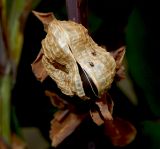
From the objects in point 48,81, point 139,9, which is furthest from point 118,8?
point 48,81

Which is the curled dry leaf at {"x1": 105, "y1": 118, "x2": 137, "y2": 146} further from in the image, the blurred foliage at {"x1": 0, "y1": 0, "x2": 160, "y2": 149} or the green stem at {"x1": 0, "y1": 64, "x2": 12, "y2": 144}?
the green stem at {"x1": 0, "y1": 64, "x2": 12, "y2": 144}

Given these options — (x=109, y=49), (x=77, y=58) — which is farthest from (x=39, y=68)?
(x=109, y=49)

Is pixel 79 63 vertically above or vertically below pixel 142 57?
above

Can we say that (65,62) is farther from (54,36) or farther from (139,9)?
(139,9)

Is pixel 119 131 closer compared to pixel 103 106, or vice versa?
pixel 103 106

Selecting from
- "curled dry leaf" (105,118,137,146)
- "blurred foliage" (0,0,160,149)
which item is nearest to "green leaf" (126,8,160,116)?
"blurred foliage" (0,0,160,149)

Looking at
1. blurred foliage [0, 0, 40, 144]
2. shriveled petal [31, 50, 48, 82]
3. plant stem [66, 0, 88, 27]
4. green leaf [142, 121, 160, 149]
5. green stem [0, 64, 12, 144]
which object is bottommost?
green leaf [142, 121, 160, 149]

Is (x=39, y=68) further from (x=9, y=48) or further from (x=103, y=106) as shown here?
(x=9, y=48)
